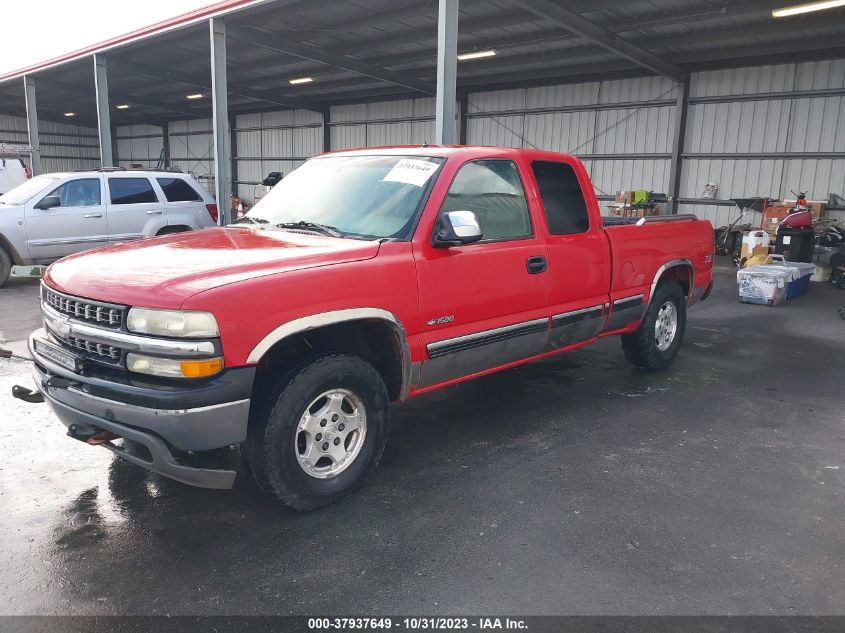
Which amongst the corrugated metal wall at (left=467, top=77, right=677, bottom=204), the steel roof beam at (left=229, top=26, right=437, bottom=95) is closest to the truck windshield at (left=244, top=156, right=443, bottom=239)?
the steel roof beam at (left=229, top=26, right=437, bottom=95)

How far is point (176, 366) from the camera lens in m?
2.87

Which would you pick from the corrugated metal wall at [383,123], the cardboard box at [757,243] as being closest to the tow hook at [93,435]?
the cardboard box at [757,243]

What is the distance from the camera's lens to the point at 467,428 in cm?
470

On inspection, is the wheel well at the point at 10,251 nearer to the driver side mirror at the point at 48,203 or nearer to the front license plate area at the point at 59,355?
the driver side mirror at the point at 48,203

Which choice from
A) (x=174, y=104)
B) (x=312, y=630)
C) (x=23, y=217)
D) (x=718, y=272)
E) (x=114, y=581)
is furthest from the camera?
(x=174, y=104)

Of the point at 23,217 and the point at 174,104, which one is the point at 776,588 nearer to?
the point at 23,217

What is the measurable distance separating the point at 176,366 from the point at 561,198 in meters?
3.13

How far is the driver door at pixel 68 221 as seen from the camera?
33.1 feet

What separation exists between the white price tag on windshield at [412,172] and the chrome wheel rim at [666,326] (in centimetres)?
311

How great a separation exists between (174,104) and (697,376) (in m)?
26.4

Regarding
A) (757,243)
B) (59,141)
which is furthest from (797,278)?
(59,141)

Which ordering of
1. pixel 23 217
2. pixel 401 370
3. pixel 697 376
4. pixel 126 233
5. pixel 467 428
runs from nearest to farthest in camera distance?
pixel 401 370
pixel 467 428
pixel 697 376
pixel 23 217
pixel 126 233

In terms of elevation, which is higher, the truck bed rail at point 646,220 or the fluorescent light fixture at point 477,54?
the fluorescent light fixture at point 477,54

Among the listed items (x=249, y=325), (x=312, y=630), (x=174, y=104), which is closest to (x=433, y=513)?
(x=312, y=630)
